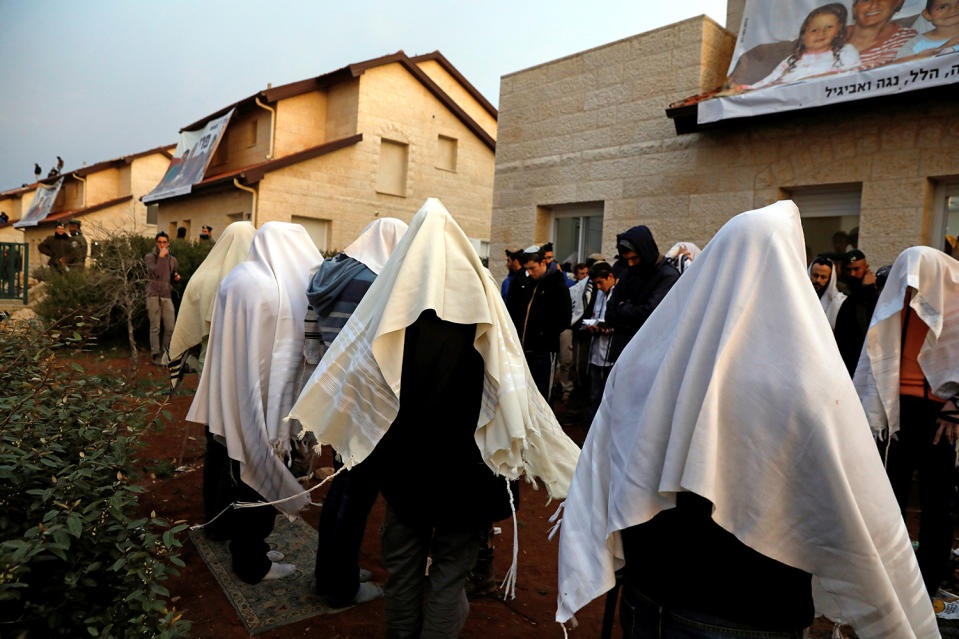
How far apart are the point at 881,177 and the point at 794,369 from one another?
24.6ft

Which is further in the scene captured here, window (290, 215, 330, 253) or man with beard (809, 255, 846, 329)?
window (290, 215, 330, 253)

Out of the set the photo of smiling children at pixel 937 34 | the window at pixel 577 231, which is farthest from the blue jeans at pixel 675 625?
the window at pixel 577 231

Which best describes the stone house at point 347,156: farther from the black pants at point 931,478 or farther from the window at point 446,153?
the black pants at point 931,478

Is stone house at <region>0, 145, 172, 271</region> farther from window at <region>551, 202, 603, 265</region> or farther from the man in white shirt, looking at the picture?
the man in white shirt

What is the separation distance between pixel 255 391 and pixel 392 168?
64.6ft

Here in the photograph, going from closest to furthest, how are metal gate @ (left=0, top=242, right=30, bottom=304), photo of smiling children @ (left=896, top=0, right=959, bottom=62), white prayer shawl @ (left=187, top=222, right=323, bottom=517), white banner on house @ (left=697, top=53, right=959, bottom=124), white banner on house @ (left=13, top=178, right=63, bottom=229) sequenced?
white prayer shawl @ (left=187, top=222, right=323, bottom=517)
white banner on house @ (left=697, top=53, right=959, bottom=124)
photo of smiling children @ (left=896, top=0, right=959, bottom=62)
metal gate @ (left=0, top=242, right=30, bottom=304)
white banner on house @ (left=13, top=178, right=63, bottom=229)

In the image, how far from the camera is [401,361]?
2498mm

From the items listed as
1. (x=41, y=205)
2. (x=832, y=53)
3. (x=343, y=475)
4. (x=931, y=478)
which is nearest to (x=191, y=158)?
(x=41, y=205)

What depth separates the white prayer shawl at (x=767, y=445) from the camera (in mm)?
1388

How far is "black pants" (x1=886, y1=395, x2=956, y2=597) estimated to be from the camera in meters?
3.63

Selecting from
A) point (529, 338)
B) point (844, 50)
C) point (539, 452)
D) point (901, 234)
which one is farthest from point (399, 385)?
point (844, 50)

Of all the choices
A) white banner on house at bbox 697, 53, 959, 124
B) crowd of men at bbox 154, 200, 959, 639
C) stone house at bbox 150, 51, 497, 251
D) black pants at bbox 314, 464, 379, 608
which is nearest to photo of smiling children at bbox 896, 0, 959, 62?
white banner on house at bbox 697, 53, 959, 124

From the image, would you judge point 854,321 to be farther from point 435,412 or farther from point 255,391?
point 255,391

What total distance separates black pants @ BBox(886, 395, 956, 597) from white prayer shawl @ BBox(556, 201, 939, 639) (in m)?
2.73
